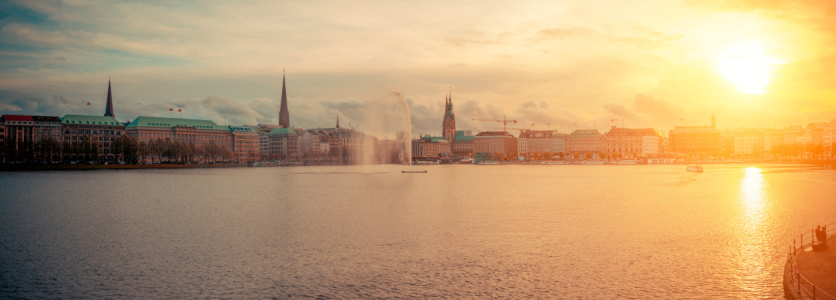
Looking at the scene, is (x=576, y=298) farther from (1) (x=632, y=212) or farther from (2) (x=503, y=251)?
(1) (x=632, y=212)

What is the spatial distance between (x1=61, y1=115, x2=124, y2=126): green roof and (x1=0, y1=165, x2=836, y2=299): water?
12856cm

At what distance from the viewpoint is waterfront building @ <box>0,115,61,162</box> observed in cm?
11300

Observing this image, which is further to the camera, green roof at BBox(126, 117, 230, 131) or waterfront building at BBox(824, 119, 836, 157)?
waterfront building at BBox(824, 119, 836, 157)

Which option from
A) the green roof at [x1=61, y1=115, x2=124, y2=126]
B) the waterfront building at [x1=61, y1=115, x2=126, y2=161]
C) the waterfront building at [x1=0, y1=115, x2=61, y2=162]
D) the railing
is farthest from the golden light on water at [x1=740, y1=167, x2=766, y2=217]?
the green roof at [x1=61, y1=115, x2=124, y2=126]

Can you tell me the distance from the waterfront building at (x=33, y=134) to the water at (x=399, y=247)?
260 feet

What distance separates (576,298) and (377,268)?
7.34 meters

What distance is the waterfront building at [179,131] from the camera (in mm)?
169500

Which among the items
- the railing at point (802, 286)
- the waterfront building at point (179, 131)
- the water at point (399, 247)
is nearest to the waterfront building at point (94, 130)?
the waterfront building at point (179, 131)

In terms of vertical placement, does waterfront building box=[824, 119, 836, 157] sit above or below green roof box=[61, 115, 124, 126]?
below

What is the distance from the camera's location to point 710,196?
51281mm

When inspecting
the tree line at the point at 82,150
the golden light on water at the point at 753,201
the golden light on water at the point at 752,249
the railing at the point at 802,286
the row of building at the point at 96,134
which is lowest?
the golden light on water at the point at 752,249

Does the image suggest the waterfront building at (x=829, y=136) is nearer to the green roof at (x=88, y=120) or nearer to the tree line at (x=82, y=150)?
the tree line at (x=82, y=150)

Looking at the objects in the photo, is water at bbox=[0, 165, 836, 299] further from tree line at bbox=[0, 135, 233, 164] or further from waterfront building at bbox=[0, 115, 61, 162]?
waterfront building at bbox=[0, 115, 61, 162]

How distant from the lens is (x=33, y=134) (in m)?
148
